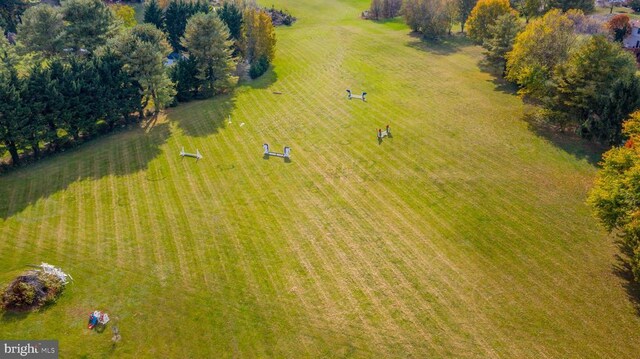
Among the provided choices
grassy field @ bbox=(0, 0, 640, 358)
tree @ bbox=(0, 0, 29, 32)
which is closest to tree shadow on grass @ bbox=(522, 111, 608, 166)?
grassy field @ bbox=(0, 0, 640, 358)

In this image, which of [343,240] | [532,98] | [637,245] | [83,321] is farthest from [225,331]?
[532,98]

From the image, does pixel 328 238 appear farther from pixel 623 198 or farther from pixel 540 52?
pixel 540 52

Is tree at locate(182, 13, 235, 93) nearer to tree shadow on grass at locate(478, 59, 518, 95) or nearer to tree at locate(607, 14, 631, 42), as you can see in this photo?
tree shadow on grass at locate(478, 59, 518, 95)

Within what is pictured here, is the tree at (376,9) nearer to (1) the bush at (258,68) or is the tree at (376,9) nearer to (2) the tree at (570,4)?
(2) the tree at (570,4)

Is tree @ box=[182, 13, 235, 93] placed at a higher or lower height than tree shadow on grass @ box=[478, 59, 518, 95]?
higher

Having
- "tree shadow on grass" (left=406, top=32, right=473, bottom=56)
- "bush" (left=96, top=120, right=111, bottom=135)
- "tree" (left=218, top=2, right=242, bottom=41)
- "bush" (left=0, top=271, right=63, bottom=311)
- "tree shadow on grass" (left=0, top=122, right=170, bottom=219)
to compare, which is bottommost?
"bush" (left=0, top=271, right=63, bottom=311)

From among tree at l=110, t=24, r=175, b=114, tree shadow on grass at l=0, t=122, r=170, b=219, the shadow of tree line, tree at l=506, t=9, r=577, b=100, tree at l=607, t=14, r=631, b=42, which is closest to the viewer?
tree shadow on grass at l=0, t=122, r=170, b=219

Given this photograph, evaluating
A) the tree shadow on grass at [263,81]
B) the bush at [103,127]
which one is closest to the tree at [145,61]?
the bush at [103,127]

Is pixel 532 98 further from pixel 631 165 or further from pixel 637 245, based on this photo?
pixel 637 245
